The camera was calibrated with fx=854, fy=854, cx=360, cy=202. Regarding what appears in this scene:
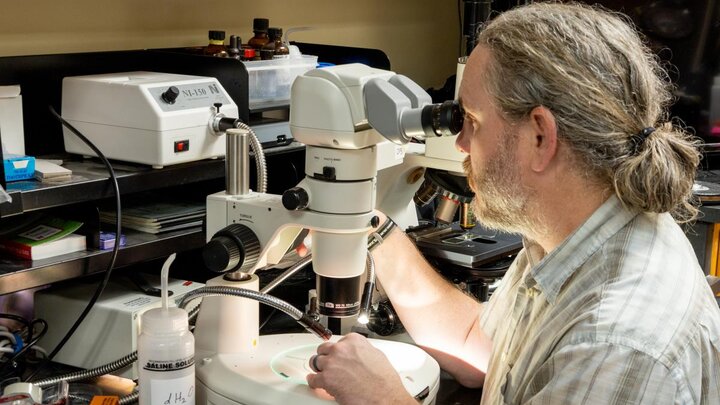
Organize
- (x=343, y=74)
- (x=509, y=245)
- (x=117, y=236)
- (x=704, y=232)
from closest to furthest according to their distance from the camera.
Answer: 1. (x=343, y=74)
2. (x=117, y=236)
3. (x=509, y=245)
4. (x=704, y=232)

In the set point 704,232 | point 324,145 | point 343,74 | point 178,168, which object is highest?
point 343,74

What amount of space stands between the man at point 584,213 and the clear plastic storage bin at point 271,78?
622mm

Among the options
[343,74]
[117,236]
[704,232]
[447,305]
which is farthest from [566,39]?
[704,232]

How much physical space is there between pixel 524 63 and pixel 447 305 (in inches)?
25.1

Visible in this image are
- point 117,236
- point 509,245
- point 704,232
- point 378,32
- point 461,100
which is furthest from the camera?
point 378,32

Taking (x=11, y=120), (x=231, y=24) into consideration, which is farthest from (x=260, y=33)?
(x=11, y=120)

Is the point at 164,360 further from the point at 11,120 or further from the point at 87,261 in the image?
the point at 11,120

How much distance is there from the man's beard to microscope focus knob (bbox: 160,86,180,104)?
1.85 ft

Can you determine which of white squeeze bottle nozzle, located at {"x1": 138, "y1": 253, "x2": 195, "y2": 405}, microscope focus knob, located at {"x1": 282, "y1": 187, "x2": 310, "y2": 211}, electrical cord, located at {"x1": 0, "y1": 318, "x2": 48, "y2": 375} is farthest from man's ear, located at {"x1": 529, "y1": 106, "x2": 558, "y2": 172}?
electrical cord, located at {"x1": 0, "y1": 318, "x2": 48, "y2": 375}

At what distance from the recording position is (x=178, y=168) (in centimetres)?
160

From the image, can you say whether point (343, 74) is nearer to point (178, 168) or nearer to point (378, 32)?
point (178, 168)

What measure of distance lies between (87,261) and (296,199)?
18.4 inches

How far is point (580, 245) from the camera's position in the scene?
1252 mm

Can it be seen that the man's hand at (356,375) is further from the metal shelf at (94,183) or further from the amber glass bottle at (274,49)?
the amber glass bottle at (274,49)
